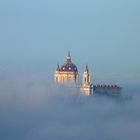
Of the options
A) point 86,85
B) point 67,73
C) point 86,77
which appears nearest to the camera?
point 86,85

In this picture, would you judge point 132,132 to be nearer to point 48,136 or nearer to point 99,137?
point 99,137

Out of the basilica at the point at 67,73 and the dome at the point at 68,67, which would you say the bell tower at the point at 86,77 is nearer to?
the basilica at the point at 67,73

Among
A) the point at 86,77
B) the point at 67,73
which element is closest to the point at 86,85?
the point at 86,77

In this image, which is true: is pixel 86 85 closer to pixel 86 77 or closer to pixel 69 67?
pixel 86 77

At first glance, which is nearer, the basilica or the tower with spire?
the tower with spire

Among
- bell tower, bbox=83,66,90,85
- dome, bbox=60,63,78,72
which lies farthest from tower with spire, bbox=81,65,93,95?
dome, bbox=60,63,78,72

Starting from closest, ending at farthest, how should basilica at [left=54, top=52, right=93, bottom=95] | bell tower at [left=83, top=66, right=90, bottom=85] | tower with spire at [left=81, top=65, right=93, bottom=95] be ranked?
1. tower with spire at [left=81, top=65, right=93, bottom=95]
2. bell tower at [left=83, top=66, right=90, bottom=85]
3. basilica at [left=54, top=52, right=93, bottom=95]

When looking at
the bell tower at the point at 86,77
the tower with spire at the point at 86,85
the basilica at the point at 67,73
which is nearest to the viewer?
the tower with spire at the point at 86,85

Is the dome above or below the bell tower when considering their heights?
above

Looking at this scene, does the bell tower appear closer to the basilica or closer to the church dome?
the basilica

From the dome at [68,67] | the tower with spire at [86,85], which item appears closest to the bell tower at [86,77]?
the tower with spire at [86,85]

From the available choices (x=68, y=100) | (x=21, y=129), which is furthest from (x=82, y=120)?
(x=21, y=129)

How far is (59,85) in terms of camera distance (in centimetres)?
6875

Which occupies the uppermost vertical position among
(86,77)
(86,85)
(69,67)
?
(69,67)
